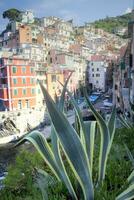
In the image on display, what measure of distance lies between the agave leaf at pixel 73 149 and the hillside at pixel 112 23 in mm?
120739

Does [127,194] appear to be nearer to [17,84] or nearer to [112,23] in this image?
[17,84]

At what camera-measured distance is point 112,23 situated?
130m

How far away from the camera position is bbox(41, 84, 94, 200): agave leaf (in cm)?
279

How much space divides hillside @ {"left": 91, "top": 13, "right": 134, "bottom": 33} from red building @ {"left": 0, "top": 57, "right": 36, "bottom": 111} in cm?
8970

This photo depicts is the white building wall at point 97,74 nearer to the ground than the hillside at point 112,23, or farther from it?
nearer to the ground

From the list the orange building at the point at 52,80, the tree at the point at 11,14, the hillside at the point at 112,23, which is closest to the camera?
the orange building at the point at 52,80

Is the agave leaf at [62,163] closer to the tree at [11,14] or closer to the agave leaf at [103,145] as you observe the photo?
the agave leaf at [103,145]

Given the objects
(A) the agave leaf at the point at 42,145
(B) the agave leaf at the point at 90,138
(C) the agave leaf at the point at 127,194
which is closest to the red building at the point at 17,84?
(B) the agave leaf at the point at 90,138

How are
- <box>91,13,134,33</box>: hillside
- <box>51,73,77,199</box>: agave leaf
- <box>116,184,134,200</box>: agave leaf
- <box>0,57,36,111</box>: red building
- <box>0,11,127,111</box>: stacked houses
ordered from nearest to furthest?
<box>116,184,134,200</box>: agave leaf → <box>51,73,77,199</box>: agave leaf → <box>0,57,36,111</box>: red building → <box>0,11,127,111</box>: stacked houses → <box>91,13,134,33</box>: hillside

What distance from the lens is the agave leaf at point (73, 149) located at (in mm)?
2791

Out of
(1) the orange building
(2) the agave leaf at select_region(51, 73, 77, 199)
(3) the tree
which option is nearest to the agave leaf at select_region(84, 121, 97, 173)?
(2) the agave leaf at select_region(51, 73, 77, 199)

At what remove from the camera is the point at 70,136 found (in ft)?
9.34

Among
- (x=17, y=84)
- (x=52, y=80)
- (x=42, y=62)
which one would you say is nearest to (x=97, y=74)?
(x=42, y=62)

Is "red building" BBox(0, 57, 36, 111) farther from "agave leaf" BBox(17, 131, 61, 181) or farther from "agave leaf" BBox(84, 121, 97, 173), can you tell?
"agave leaf" BBox(17, 131, 61, 181)
